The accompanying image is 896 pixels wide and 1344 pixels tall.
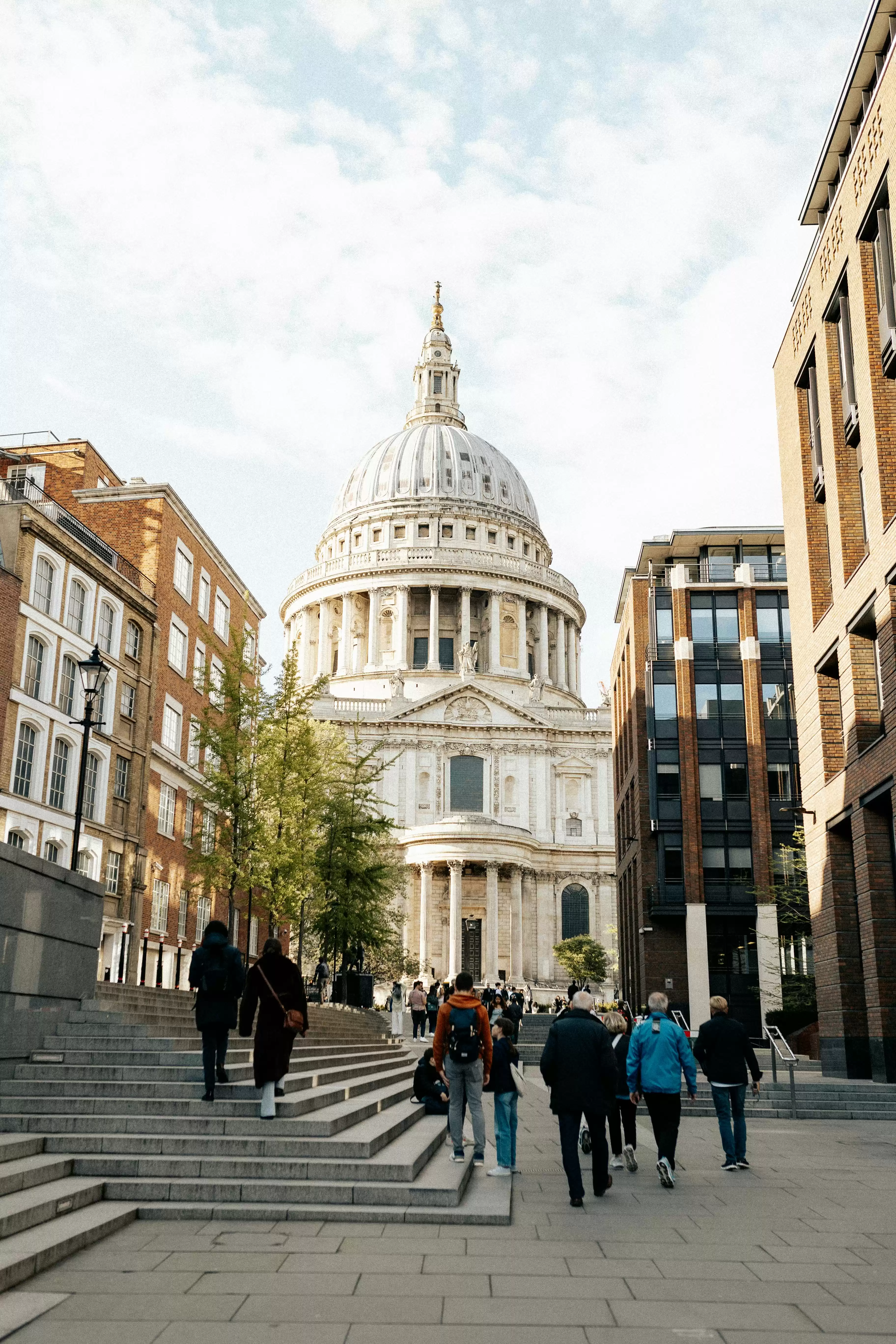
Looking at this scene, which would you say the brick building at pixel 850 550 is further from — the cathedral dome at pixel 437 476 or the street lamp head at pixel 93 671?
the cathedral dome at pixel 437 476

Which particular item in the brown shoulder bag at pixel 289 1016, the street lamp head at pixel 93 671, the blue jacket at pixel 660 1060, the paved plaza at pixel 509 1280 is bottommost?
the paved plaza at pixel 509 1280

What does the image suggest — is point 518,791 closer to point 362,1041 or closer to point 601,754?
point 601,754

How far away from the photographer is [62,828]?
3394 cm

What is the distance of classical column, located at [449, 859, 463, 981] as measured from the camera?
250 feet

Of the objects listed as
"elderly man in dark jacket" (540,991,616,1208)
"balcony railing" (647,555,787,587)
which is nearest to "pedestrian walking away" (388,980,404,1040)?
"balcony railing" (647,555,787,587)

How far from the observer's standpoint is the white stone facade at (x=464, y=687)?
79.5 m

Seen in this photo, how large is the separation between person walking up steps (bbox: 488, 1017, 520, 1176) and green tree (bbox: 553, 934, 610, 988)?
191 feet

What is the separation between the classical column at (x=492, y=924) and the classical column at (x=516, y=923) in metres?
1.09

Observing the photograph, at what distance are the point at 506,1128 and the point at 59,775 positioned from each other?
78.9ft

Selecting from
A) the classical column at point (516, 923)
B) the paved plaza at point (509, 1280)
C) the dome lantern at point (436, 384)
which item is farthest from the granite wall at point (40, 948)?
the dome lantern at point (436, 384)

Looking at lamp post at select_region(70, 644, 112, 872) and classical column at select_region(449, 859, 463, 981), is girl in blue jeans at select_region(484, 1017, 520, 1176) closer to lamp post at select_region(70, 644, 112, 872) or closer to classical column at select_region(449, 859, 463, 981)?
lamp post at select_region(70, 644, 112, 872)

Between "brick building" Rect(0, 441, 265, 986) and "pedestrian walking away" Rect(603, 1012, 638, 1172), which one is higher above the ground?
"brick building" Rect(0, 441, 265, 986)

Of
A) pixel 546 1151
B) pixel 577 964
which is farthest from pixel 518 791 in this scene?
pixel 546 1151

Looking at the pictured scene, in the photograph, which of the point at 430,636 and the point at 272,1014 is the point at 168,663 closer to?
the point at 272,1014
